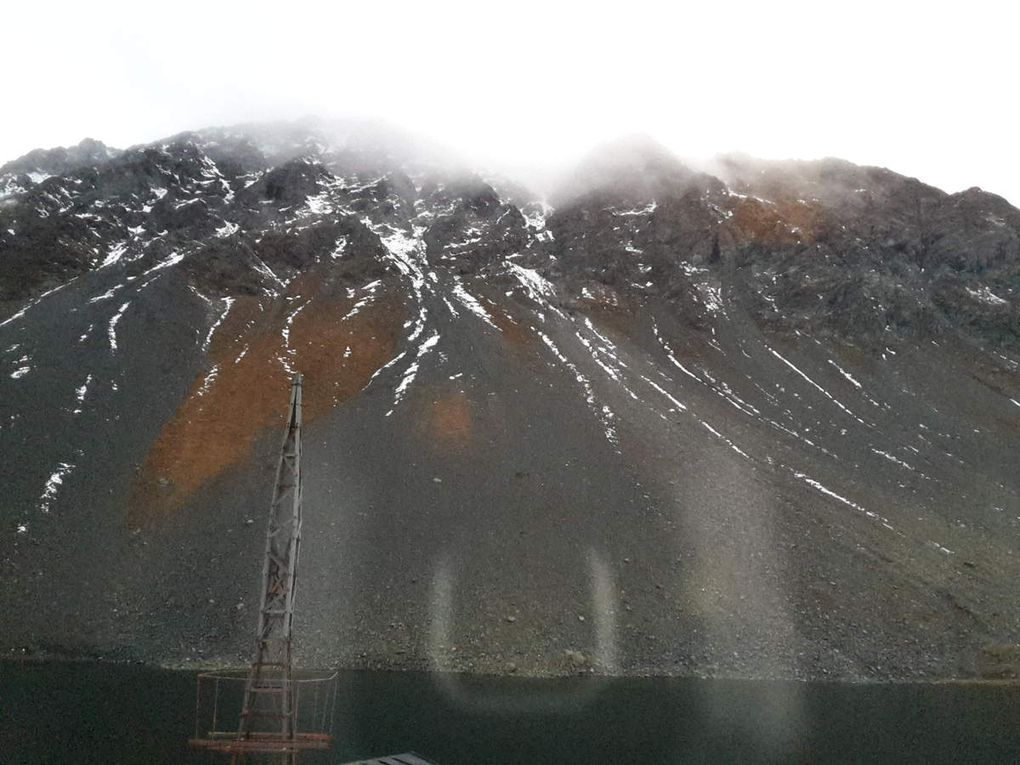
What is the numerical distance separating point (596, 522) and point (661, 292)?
63.4m

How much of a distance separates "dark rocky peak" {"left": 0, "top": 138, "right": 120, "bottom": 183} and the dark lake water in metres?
116

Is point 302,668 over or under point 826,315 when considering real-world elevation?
under

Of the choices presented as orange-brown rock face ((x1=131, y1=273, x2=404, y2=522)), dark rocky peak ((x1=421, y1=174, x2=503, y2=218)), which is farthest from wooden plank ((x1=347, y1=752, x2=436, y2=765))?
dark rocky peak ((x1=421, y1=174, x2=503, y2=218))

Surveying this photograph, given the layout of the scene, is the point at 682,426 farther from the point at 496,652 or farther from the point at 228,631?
the point at 228,631

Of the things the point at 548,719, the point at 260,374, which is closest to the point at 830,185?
the point at 260,374

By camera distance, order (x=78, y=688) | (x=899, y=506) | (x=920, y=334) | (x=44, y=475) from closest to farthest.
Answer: (x=78, y=688) < (x=44, y=475) < (x=899, y=506) < (x=920, y=334)

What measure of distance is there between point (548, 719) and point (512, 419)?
3434 centimetres

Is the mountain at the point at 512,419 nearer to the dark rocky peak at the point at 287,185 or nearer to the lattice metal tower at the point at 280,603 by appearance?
the dark rocky peak at the point at 287,185

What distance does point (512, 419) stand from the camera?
209ft

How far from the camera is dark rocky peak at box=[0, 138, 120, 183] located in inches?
4867

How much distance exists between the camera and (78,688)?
32219 mm

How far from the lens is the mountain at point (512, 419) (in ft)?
138

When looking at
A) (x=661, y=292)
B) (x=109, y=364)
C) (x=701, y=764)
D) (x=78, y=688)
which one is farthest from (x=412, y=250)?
(x=701, y=764)

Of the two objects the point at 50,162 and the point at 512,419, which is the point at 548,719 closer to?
the point at 512,419
